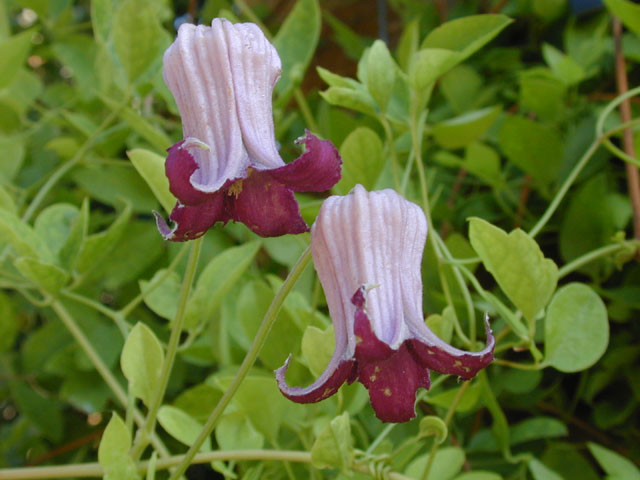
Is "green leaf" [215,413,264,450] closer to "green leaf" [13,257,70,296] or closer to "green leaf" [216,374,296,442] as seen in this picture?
"green leaf" [216,374,296,442]

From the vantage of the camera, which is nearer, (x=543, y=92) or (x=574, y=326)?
(x=574, y=326)

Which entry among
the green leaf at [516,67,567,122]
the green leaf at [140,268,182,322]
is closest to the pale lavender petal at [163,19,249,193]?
the green leaf at [140,268,182,322]

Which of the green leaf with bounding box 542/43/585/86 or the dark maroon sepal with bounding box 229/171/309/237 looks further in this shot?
the green leaf with bounding box 542/43/585/86

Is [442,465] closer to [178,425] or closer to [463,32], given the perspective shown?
[178,425]

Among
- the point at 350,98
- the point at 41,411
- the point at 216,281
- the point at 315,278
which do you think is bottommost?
the point at 41,411

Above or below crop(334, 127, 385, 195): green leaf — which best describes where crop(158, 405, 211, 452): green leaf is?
below

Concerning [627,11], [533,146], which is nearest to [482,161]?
[533,146]

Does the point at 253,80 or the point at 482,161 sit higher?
the point at 253,80
